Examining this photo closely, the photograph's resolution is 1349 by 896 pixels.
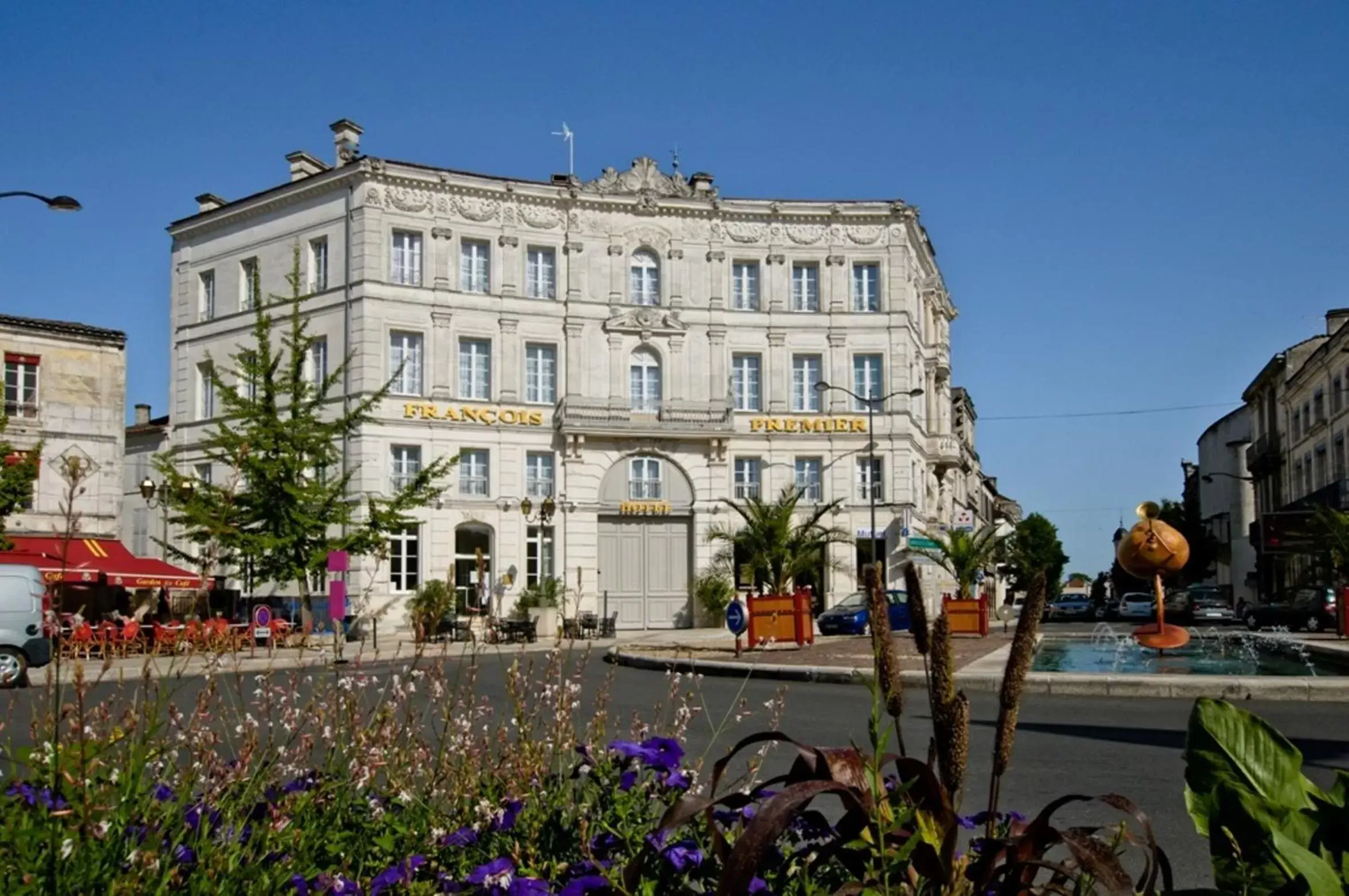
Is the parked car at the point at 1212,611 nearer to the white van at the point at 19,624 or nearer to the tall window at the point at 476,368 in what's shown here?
the tall window at the point at 476,368

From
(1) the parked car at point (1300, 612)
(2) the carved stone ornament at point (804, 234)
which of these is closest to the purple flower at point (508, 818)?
(1) the parked car at point (1300, 612)

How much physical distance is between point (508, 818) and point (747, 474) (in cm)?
4106

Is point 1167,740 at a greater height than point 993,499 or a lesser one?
lesser

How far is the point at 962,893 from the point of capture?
253cm

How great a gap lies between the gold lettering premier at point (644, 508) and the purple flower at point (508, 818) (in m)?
39.4

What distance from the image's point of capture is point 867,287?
44938 mm

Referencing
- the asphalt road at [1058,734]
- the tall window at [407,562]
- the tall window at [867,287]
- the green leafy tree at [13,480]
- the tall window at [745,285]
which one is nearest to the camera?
the asphalt road at [1058,734]

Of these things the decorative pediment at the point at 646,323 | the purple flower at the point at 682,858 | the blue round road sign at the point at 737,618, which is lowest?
the blue round road sign at the point at 737,618

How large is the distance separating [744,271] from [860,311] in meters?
4.17

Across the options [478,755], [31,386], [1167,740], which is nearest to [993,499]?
[31,386]

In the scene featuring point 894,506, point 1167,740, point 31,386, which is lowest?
point 1167,740

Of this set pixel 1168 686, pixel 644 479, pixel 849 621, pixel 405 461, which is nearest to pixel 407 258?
pixel 405 461

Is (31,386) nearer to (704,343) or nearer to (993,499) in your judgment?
(704,343)

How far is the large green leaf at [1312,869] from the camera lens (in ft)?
7.13
